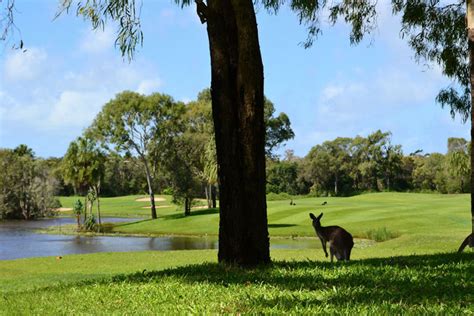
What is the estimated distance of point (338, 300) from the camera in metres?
5.60

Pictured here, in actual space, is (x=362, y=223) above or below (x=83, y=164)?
Answer: below

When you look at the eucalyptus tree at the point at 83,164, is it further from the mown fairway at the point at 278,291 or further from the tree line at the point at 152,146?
the mown fairway at the point at 278,291

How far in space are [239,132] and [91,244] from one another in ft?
97.5

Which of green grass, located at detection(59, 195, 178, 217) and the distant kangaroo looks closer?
the distant kangaroo

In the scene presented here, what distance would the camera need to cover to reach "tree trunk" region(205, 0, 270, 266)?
8.78 m

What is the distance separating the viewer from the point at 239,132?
8797 mm

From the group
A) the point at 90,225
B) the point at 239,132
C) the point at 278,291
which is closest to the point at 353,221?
the point at 90,225

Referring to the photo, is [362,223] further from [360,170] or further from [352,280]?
[360,170]

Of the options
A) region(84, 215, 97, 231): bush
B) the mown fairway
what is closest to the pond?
region(84, 215, 97, 231): bush

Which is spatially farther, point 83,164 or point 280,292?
point 83,164

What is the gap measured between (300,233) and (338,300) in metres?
32.3

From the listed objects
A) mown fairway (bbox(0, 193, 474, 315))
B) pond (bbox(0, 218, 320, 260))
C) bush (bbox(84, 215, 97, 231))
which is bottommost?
pond (bbox(0, 218, 320, 260))

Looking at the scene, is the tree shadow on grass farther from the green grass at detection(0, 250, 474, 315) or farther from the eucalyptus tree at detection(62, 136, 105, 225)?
the eucalyptus tree at detection(62, 136, 105, 225)

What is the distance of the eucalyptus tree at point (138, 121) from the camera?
2217 inches
